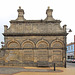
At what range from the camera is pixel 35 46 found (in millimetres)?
→ 18953

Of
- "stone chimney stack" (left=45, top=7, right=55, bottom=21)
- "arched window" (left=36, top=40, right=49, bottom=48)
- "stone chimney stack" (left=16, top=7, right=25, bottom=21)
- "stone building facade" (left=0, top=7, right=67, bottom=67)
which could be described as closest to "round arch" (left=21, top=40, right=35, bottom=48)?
"stone building facade" (left=0, top=7, right=67, bottom=67)

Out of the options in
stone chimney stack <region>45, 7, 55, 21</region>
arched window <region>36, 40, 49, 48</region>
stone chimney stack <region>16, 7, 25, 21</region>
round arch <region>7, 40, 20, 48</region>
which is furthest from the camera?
stone chimney stack <region>16, 7, 25, 21</region>

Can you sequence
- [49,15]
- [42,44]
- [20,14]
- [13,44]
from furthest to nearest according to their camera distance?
[20,14] < [49,15] < [13,44] < [42,44]

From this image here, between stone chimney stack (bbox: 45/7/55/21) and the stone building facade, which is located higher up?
stone chimney stack (bbox: 45/7/55/21)

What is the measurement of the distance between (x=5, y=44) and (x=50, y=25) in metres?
9.39

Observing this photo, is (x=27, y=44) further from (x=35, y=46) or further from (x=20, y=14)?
(x=20, y=14)

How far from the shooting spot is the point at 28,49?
19109 millimetres

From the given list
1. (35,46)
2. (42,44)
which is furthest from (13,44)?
(42,44)

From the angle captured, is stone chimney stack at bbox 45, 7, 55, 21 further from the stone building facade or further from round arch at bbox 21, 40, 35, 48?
round arch at bbox 21, 40, 35, 48

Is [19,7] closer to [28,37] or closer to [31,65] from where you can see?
[28,37]

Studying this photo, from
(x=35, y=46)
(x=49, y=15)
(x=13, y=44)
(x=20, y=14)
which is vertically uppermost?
(x=20, y=14)

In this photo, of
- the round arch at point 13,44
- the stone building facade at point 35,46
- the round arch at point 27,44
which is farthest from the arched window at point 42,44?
the round arch at point 13,44

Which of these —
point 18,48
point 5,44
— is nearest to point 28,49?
point 18,48

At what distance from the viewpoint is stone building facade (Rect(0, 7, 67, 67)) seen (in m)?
18.8
